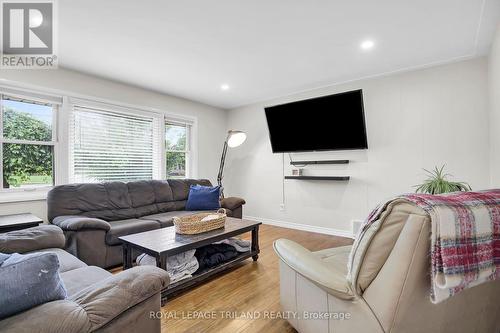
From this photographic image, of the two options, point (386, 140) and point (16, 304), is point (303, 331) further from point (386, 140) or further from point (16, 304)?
point (386, 140)

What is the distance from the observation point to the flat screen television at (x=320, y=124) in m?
3.46

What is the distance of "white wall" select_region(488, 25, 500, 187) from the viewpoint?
229 centimetres

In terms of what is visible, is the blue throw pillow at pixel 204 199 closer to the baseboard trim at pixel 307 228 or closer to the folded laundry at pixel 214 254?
the folded laundry at pixel 214 254

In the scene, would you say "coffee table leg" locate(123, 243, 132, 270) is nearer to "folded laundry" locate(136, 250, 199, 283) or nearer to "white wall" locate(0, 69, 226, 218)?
"folded laundry" locate(136, 250, 199, 283)

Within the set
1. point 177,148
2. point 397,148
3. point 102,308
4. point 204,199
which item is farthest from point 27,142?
point 397,148

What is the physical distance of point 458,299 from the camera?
3.44 feet

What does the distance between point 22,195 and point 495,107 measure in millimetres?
5151

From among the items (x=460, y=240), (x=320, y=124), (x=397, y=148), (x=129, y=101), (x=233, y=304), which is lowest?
(x=233, y=304)

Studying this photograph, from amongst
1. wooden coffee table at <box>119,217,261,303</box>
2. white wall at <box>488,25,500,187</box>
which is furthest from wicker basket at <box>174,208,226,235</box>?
white wall at <box>488,25,500,187</box>

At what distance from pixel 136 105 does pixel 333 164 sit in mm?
3305

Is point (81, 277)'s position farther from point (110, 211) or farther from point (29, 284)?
point (110, 211)

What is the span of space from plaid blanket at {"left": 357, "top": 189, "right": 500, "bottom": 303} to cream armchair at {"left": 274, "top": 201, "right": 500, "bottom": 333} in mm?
41

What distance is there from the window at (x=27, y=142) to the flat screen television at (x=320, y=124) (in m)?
3.14

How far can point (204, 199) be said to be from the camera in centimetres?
370
